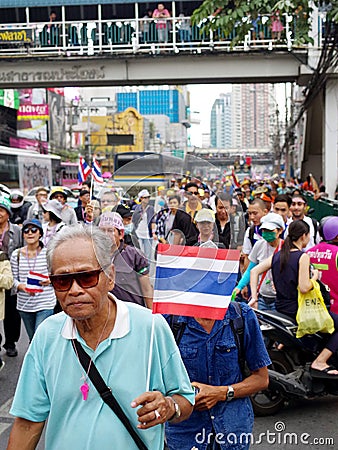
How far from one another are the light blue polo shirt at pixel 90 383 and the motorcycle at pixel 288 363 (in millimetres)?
2789

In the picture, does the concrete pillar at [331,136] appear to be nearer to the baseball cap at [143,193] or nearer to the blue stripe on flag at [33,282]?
the blue stripe on flag at [33,282]

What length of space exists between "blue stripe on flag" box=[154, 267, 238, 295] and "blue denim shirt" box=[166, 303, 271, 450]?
451 mm

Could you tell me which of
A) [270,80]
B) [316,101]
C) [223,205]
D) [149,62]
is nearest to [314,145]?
[316,101]

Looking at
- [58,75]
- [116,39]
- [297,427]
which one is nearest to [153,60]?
[116,39]

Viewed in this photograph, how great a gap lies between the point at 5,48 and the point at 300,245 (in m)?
17.6

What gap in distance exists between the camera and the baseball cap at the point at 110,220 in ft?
7.14

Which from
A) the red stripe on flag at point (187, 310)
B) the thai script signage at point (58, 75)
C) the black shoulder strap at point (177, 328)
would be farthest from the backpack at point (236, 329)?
the thai script signage at point (58, 75)

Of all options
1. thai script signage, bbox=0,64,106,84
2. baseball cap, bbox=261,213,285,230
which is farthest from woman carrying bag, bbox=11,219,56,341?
thai script signage, bbox=0,64,106,84

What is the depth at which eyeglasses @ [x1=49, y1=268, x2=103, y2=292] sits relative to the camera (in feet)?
6.68

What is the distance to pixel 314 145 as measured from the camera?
25.8 metres

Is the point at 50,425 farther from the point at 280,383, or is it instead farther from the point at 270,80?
the point at 270,80

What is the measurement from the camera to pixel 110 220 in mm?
2195

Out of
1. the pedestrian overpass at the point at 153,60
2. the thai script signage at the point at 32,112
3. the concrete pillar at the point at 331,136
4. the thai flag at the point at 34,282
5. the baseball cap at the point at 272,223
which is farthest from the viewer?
the thai script signage at the point at 32,112

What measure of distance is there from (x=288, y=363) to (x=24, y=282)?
2.68m
